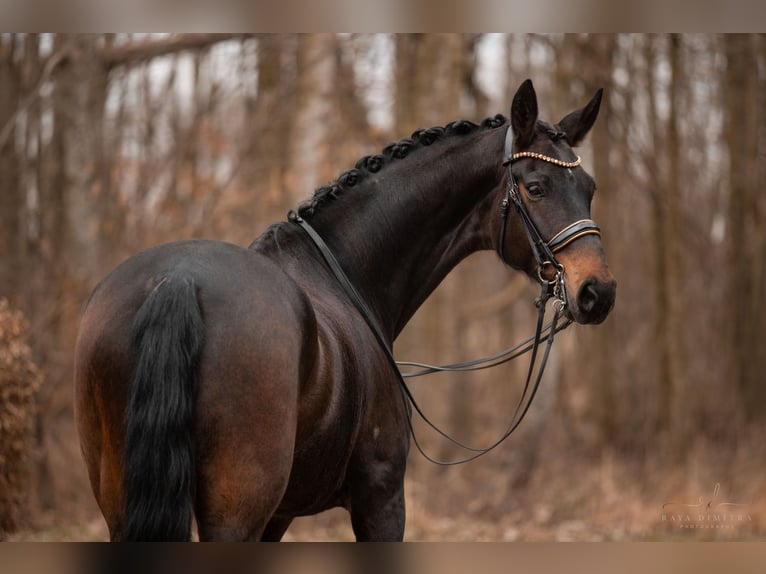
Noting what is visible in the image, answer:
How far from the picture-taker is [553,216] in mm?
3758

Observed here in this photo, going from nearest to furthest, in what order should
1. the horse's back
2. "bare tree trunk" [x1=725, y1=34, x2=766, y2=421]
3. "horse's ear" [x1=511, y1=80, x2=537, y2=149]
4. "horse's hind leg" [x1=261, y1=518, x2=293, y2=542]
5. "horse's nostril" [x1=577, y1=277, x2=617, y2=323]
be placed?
the horse's back → "horse's nostril" [x1=577, y1=277, x2=617, y2=323] → "horse's ear" [x1=511, y1=80, x2=537, y2=149] → "horse's hind leg" [x1=261, y1=518, x2=293, y2=542] → "bare tree trunk" [x1=725, y1=34, x2=766, y2=421]

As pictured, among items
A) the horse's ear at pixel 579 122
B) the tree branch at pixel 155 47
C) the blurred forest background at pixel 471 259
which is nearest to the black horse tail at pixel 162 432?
the horse's ear at pixel 579 122

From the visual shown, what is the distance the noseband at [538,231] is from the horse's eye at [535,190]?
7 centimetres

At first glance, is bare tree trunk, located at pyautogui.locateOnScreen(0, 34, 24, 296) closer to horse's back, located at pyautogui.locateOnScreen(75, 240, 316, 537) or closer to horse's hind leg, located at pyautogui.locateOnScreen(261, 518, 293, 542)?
horse's hind leg, located at pyautogui.locateOnScreen(261, 518, 293, 542)

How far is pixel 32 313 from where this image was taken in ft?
31.7

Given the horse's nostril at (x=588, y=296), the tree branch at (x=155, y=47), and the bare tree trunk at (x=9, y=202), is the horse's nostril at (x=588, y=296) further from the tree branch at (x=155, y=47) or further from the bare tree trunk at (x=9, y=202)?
the tree branch at (x=155, y=47)

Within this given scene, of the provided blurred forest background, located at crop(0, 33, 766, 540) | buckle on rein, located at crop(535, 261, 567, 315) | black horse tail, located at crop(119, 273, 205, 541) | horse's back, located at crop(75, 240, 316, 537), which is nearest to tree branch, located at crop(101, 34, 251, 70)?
blurred forest background, located at crop(0, 33, 766, 540)

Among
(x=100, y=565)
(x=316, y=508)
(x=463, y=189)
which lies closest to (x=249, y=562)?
(x=100, y=565)

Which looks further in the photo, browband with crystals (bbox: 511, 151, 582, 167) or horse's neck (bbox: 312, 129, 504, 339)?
horse's neck (bbox: 312, 129, 504, 339)

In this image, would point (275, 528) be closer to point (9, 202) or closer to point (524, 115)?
point (524, 115)

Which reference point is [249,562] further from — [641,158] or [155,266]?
[641,158]

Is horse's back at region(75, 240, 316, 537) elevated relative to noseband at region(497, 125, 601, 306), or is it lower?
lower

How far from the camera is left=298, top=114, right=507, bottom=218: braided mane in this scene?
159 inches

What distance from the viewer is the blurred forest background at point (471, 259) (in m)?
9.84
